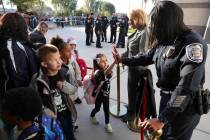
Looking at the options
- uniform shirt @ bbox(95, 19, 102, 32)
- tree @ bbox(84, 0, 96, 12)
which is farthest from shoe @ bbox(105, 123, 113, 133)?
tree @ bbox(84, 0, 96, 12)

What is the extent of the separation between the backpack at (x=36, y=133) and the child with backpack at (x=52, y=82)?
81 cm

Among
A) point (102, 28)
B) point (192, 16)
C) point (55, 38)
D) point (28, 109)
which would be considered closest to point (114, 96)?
point (55, 38)

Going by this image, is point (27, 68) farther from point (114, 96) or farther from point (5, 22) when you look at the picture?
point (114, 96)

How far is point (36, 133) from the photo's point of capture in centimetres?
153

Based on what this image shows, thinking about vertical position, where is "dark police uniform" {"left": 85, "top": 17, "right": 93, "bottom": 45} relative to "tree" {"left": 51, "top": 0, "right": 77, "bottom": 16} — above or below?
below

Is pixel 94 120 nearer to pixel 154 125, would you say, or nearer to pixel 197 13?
pixel 154 125

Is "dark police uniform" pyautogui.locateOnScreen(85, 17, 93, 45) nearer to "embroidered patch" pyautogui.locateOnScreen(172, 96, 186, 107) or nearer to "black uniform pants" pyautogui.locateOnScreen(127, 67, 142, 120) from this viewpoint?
"black uniform pants" pyautogui.locateOnScreen(127, 67, 142, 120)

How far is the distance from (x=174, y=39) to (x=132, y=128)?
211 centimetres

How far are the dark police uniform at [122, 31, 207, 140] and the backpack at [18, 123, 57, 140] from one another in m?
0.82

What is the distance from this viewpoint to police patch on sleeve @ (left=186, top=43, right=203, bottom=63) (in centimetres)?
172

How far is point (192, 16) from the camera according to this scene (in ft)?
49.1

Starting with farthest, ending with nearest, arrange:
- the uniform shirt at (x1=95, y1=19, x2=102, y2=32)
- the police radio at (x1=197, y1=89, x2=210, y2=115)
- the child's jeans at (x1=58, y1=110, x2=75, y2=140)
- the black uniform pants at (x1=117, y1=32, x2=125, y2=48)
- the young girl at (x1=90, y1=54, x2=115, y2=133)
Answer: the uniform shirt at (x1=95, y1=19, x2=102, y2=32), the black uniform pants at (x1=117, y1=32, x2=125, y2=48), the young girl at (x1=90, y1=54, x2=115, y2=133), the child's jeans at (x1=58, y1=110, x2=75, y2=140), the police radio at (x1=197, y1=89, x2=210, y2=115)

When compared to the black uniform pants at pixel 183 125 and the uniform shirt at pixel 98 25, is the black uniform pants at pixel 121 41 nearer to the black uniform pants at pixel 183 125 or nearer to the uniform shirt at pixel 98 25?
the uniform shirt at pixel 98 25

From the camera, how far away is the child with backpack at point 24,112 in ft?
4.98
